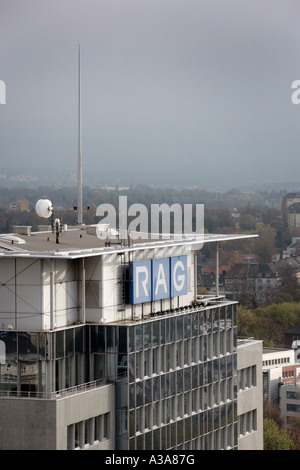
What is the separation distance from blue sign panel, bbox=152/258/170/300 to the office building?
3 centimetres

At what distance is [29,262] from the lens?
31.7 m

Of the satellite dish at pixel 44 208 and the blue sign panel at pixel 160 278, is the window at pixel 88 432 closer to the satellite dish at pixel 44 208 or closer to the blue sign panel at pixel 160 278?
the blue sign panel at pixel 160 278

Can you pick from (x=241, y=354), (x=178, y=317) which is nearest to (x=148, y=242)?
(x=178, y=317)

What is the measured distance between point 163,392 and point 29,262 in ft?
21.8

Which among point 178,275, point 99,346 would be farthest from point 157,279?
point 99,346

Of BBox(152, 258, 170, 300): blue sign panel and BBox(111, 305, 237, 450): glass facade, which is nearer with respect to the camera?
BBox(111, 305, 237, 450): glass facade

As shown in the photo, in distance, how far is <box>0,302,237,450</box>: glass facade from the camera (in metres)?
31.7

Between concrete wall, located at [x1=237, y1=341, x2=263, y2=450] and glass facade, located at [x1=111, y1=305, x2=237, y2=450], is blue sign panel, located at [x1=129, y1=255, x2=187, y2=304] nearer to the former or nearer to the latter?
glass facade, located at [x1=111, y1=305, x2=237, y2=450]

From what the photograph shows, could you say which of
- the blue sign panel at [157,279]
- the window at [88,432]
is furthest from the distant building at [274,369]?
the window at [88,432]

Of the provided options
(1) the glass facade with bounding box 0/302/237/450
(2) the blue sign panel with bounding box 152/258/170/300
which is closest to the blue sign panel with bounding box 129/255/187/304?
(2) the blue sign panel with bounding box 152/258/170/300

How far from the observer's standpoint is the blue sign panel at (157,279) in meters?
34.5

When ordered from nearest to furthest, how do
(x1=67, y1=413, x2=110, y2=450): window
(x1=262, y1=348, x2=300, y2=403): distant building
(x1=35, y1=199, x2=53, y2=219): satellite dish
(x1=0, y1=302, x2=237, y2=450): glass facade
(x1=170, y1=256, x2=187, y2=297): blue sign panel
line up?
(x1=67, y1=413, x2=110, y2=450): window, (x1=0, y1=302, x2=237, y2=450): glass facade, (x1=35, y1=199, x2=53, y2=219): satellite dish, (x1=170, y1=256, x2=187, y2=297): blue sign panel, (x1=262, y1=348, x2=300, y2=403): distant building

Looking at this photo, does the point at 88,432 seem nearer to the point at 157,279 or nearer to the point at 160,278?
the point at 157,279

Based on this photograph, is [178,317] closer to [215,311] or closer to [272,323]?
[215,311]
